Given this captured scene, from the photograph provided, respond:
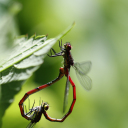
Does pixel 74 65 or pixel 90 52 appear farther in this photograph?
pixel 90 52

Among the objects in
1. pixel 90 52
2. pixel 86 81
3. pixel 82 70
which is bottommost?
pixel 86 81

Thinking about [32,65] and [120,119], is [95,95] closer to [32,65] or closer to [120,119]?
[120,119]

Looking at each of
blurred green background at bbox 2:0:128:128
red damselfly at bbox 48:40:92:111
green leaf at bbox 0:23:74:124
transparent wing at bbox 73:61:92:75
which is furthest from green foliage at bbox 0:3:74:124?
blurred green background at bbox 2:0:128:128

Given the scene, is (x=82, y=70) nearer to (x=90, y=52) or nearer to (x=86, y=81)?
(x=86, y=81)

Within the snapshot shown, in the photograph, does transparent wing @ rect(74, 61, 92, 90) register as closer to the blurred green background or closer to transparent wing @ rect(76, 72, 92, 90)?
transparent wing @ rect(76, 72, 92, 90)

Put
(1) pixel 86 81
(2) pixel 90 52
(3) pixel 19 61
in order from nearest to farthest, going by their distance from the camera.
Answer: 1. (3) pixel 19 61
2. (1) pixel 86 81
3. (2) pixel 90 52

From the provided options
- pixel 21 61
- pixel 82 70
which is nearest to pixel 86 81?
pixel 82 70

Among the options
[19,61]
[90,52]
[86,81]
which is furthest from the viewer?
[90,52]
